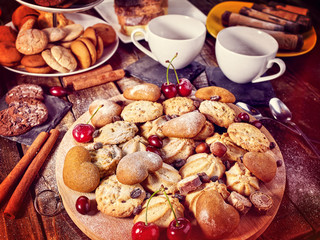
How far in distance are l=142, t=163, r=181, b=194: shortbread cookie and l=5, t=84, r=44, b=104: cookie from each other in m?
0.75

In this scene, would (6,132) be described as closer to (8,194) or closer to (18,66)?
(8,194)

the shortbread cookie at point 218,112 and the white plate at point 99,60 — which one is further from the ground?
the shortbread cookie at point 218,112

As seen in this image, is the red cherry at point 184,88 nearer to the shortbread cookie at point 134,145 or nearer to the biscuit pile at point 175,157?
the biscuit pile at point 175,157

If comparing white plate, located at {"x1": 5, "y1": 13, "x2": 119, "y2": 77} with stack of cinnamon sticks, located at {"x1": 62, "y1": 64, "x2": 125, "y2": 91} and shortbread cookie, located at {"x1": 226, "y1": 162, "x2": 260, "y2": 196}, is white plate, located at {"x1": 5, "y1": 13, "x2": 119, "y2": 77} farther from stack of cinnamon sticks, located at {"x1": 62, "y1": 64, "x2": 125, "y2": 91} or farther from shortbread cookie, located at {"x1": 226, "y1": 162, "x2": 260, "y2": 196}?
shortbread cookie, located at {"x1": 226, "y1": 162, "x2": 260, "y2": 196}

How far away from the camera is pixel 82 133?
108 centimetres

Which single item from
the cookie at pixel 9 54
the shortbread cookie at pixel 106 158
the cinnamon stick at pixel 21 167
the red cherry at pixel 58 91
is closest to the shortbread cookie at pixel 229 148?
the shortbread cookie at pixel 106 158

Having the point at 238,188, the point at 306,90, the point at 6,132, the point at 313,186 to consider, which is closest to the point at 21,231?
the point at 6,132

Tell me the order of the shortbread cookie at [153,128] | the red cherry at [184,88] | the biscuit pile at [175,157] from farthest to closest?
the red cherry at [184,88] < the shortbread cookie at [153,128] < the biscuit pile at [175,157]

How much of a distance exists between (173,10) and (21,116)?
4.50ft

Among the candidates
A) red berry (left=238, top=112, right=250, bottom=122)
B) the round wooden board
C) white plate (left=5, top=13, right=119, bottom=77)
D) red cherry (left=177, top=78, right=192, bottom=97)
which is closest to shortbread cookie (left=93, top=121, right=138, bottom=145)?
the round wooden board

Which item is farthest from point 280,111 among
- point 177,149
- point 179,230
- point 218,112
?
point 179,230

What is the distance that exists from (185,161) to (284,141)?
1.76 feet

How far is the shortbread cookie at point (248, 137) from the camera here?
3.44ft

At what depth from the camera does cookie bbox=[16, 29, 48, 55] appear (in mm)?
1398
